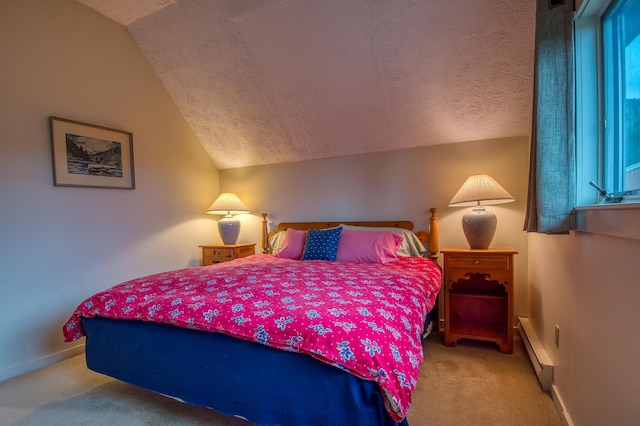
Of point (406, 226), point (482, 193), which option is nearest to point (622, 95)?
point (482, 193)

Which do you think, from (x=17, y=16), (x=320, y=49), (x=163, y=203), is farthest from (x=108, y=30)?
(x=320, y=49)

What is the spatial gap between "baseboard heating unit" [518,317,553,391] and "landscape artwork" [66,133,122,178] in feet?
11.7

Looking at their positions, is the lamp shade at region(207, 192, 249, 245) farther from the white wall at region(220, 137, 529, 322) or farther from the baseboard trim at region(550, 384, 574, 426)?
the baseboard trim at region(550, 384, 574, 426)

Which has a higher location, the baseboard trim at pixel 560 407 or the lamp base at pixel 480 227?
the lamp base at pixel 480 227

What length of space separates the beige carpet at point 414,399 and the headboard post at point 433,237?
92 centimetres

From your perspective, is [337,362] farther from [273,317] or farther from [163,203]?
[163,203]

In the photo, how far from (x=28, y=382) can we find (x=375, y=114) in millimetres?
3306

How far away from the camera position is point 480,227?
2.40 metres

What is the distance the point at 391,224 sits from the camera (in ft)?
10.0

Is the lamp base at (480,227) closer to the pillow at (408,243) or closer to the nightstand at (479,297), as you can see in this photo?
the nightstand at (479,297)

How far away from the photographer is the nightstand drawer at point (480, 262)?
7.48ft

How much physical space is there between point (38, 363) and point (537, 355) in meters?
3.46

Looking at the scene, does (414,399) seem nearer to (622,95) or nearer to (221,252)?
(622,95)

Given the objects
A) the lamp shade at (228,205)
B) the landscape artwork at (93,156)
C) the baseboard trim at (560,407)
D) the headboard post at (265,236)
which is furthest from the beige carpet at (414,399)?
the headboard post at (265,236)
